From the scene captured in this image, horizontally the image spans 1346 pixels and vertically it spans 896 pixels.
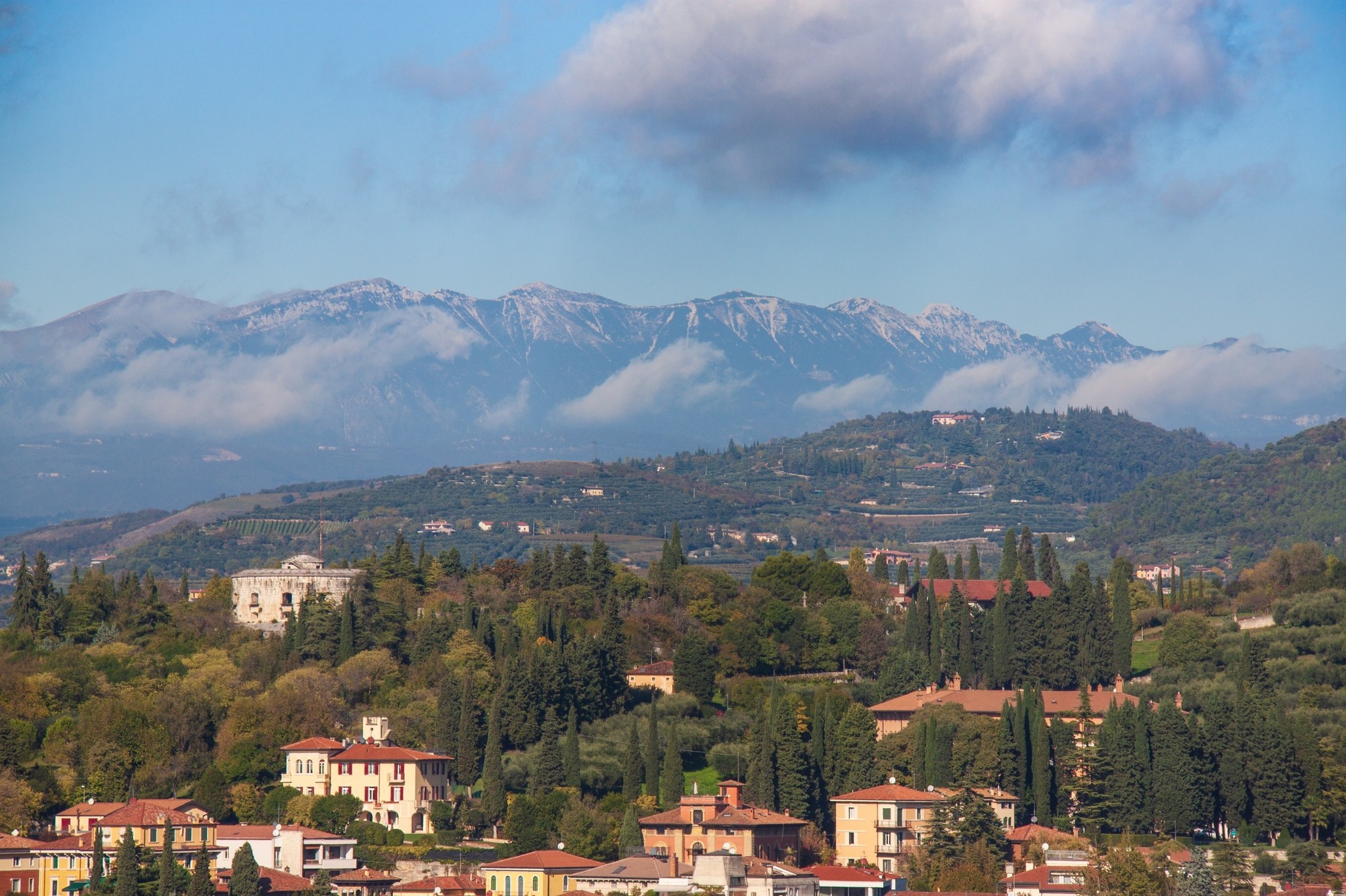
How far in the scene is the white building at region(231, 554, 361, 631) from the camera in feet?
334

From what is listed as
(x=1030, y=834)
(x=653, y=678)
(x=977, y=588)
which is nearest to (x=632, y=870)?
(x=1030, y=834)

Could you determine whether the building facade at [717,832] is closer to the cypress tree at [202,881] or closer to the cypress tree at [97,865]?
the cypress tree at [202,881]

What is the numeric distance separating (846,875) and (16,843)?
2802cm

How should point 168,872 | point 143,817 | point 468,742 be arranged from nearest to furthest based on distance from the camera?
point 168,872
point 143,817
point 468,742

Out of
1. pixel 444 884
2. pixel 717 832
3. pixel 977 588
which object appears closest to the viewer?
pixel 444 884

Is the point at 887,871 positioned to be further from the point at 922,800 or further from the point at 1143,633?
the point at 1143,633

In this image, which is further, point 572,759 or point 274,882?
point 572,759

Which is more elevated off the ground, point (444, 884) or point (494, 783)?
point (494, 783)

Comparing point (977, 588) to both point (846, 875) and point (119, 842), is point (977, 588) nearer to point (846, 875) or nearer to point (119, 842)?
point (846, 875)

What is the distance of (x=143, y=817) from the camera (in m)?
72.4

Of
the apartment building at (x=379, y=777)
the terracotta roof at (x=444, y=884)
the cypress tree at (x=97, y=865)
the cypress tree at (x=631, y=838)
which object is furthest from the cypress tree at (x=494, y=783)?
the cypress tree at (x=97, y=865)

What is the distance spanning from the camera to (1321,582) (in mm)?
107062

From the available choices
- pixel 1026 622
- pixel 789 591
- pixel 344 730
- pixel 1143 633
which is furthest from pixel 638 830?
pixel 1143 633

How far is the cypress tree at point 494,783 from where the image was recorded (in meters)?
75.8
